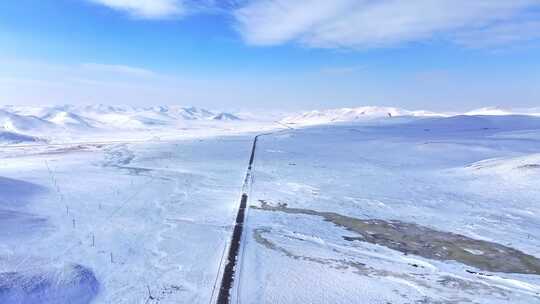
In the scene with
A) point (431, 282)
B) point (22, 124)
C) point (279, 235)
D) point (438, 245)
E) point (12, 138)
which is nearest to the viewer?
point (431, 282)

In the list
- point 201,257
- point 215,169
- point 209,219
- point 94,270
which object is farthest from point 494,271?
point 215,169

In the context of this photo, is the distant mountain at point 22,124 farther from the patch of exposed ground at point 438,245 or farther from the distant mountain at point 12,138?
the patch of exposed ground at point 438,245

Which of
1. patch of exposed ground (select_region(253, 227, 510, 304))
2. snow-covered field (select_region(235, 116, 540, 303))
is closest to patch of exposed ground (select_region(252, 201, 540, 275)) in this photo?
snow-covered field (select_region(235, 116, 540, 303))

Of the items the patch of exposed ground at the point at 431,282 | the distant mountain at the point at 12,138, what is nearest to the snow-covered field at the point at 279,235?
the patch of exposed ground at the point at 431,282

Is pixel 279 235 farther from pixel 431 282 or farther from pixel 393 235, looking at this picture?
pixel 431 282

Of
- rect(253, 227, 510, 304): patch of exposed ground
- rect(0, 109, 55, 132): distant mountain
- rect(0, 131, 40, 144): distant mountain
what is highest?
rect(0, 109, 55, 132): distant mountain

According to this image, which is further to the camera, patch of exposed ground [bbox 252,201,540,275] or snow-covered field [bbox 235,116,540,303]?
patch of exposed ground [bbox 252,201,540,275]

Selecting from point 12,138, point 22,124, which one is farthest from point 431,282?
point 22,124

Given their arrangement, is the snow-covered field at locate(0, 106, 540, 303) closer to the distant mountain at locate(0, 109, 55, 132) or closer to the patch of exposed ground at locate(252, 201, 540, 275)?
the patch of exposed ground at locate(252, 201, 540, 275)
